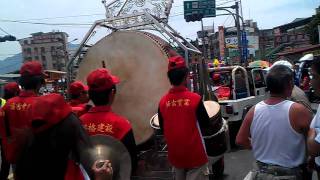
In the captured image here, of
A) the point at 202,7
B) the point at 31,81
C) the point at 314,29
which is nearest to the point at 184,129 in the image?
the point at 31,81

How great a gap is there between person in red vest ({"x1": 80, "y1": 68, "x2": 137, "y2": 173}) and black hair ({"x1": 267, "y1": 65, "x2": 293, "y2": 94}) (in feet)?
3.55

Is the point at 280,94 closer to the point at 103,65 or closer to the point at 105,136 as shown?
the point at 105,136

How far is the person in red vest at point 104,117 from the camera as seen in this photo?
3.26m

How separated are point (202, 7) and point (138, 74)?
24355 mm

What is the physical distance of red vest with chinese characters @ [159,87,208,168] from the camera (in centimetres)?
470

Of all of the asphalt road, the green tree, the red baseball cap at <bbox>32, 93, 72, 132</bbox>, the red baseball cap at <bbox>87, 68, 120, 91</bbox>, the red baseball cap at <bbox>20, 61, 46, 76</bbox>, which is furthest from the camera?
the green tree

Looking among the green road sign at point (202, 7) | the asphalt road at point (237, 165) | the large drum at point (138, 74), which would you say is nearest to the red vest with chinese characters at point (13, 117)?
the large drum at point (138, 74)

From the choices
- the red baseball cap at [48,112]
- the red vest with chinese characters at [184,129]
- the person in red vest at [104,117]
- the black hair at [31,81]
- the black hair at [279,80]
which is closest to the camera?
the red baseball cap at [48,112]

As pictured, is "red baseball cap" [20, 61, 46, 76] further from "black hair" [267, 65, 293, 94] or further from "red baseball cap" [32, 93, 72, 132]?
"black hair" [267, 65, 293, 94]

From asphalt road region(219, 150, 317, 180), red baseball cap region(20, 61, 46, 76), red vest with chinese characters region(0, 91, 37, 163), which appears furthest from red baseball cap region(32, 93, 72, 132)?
asphalt road region(219, 150, 317, 180)

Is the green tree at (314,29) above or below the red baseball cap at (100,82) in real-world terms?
above

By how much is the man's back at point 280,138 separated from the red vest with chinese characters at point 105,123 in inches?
40.0

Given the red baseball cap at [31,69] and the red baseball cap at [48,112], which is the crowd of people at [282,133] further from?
the red baseball cap at [31,69]

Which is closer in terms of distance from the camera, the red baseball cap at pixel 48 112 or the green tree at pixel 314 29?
the red baseball cap at pixel 48 112
